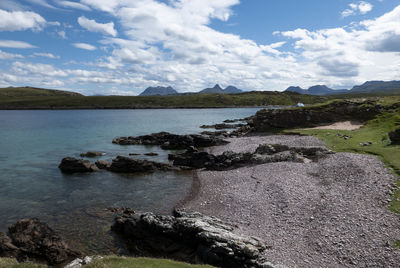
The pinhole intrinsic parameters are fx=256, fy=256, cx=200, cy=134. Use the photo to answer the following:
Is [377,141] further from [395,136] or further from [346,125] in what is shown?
[346,125]

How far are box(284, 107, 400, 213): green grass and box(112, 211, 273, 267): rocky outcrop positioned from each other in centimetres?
1371

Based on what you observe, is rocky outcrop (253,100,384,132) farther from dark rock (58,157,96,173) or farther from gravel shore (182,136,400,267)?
dark rock (58,157,96,173)

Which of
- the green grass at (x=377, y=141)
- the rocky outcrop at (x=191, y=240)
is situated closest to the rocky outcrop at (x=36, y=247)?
the rocky outcrop at (x=191, y=240)

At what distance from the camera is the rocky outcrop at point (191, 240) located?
1711 cm

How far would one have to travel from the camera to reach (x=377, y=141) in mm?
44469

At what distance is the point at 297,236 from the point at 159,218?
11.5 metres

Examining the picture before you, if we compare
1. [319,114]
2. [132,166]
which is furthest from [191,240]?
[319,114]

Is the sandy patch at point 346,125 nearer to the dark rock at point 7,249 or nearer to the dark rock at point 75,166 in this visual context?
the dark rock at point 75,166

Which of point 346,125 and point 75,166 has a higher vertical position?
point 346,125

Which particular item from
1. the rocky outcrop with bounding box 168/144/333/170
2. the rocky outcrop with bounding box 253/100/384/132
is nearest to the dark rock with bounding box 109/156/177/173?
the rocky outcrop with bounding box 168/144/333/170

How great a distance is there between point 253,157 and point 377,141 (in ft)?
71.1

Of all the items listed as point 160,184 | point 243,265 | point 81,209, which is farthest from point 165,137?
point 243,265

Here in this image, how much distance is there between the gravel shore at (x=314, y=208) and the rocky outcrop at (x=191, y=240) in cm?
188

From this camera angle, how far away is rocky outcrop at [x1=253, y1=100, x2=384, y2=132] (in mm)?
68994
